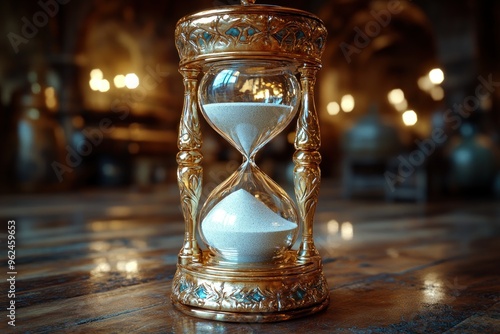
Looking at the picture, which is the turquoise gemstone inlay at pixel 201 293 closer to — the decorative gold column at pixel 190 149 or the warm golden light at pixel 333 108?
the decorative gold column at pixel 190 149

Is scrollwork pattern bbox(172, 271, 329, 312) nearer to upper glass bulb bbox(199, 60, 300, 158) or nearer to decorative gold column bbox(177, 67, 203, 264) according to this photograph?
decorative gold column bbox(177, 67, 203, 264)

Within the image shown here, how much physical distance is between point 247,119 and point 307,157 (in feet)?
0.52

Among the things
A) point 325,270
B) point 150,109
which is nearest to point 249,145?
point 325,270

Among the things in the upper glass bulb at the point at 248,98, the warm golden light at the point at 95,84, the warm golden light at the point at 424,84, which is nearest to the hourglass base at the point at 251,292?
the upper glass bulb at the point at 248,98

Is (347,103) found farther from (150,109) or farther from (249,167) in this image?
(249,167)

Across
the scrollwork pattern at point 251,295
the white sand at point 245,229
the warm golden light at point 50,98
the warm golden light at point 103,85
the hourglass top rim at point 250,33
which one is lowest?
the scrollwork pattern at point 251,295

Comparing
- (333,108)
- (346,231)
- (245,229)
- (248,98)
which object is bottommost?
(346,231)

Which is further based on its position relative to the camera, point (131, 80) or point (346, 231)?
point (131, 80)

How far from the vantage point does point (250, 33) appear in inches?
40.8

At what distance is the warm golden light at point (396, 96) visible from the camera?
1370cm

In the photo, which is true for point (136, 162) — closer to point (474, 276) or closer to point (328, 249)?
point (328, 249)

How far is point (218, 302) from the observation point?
106 cm

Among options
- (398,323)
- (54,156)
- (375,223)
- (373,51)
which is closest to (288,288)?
(398,323)

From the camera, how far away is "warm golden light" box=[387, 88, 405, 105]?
1370cm
